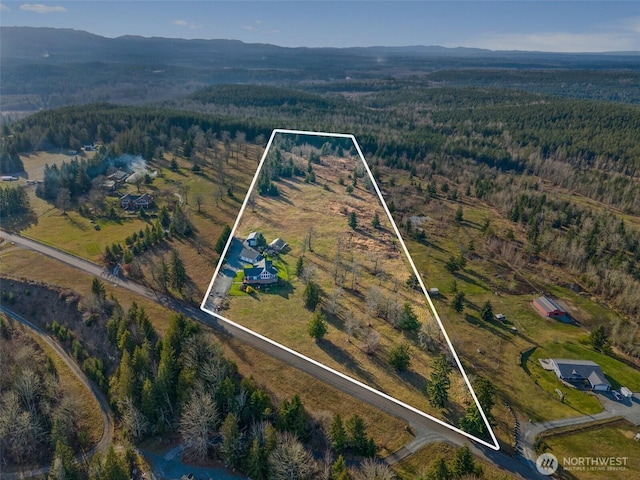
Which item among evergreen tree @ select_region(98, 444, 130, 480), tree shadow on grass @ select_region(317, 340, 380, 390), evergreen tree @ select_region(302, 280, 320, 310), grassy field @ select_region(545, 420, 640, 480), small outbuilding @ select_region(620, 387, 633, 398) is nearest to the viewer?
evergreen tree @ select_region(302, 280, 320, 310)

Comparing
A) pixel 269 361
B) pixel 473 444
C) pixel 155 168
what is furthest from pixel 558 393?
pixel 155 168

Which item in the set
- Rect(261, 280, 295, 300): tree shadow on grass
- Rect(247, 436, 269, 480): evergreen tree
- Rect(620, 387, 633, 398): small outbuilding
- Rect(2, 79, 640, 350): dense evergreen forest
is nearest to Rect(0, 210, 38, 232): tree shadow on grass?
Rect(2, 79, 640, 350): dense evergreen forest

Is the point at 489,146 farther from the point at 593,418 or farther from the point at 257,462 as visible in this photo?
the point at 257,462

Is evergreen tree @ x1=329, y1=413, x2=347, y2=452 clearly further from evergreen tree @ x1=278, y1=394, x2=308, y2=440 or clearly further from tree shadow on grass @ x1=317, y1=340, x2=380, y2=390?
tree shadow on grass @ x1=317, y1=340, x2=380, y2=390

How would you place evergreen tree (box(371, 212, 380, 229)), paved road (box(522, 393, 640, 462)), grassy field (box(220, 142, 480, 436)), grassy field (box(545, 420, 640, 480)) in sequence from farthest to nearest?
paved road (box(522, 393, 640, 462)) → grassy field (box(545, 420, 640, 480)) → grassy field (box(220, 142, 480, 436)) → evergreen tree (box(371, 212, 380, 229))

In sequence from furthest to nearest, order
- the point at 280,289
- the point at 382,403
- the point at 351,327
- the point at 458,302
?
the point at 458,302 → the point at 382,403 → the point at 351,327 → the point at 280,289

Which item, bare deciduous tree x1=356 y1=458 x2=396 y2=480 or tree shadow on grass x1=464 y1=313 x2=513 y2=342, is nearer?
bare deciduous tree x1=356 y1=458 x2=396 y2=480

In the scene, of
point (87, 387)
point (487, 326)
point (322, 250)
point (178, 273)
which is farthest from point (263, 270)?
point (487, 326)
